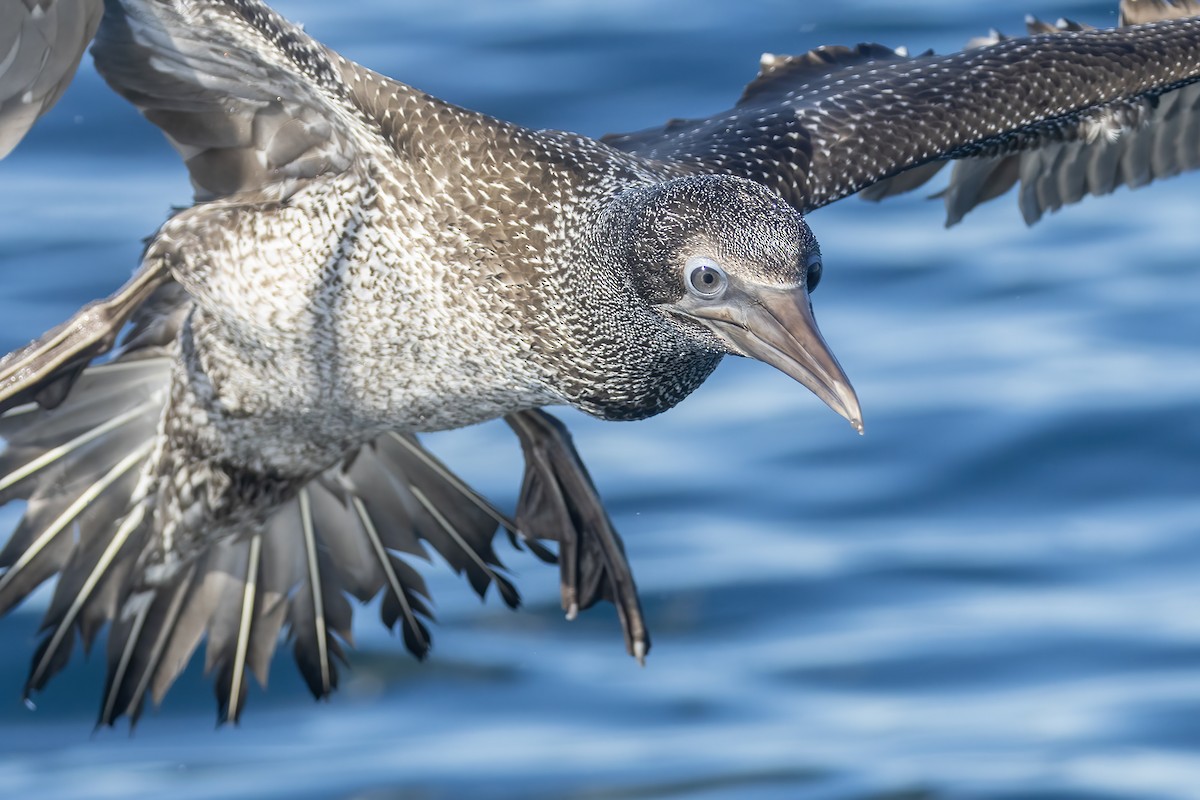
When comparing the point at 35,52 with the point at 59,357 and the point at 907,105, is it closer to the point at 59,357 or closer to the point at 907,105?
the point at 59,357

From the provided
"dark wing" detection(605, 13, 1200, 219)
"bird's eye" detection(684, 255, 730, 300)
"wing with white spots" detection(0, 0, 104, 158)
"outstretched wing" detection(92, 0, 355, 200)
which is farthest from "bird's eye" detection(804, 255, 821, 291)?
"wing with white spots" detection(0, 0, 104, 158)

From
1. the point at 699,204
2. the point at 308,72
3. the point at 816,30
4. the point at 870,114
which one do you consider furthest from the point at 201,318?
the point at 816,30

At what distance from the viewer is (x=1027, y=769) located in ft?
29.2

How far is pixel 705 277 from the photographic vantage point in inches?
231

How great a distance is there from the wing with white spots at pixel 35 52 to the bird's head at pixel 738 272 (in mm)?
1586

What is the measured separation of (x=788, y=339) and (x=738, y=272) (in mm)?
229

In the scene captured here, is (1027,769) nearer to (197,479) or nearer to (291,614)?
(291,614)

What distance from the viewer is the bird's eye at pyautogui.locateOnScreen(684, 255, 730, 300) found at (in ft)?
19.2

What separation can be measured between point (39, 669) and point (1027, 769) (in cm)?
398

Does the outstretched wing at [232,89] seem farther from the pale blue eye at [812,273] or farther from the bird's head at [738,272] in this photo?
the pale blue eye at [812,273]

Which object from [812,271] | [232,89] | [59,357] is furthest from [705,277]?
[59,357]

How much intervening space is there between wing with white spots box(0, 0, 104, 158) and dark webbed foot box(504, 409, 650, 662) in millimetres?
2741

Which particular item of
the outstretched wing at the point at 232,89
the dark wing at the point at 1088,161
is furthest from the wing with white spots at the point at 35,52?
the dark wing at the point at 1088,161

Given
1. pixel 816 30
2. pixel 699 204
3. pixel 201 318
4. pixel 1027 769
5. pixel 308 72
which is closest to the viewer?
pixel 699 204
